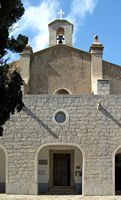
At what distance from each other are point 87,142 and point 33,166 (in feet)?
9.11

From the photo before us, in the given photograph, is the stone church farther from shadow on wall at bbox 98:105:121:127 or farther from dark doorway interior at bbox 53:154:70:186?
dark doorway interior at bbox 53:154:70:186

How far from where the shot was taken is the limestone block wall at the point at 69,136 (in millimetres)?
21688

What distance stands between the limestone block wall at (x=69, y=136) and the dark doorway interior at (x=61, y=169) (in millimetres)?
2781

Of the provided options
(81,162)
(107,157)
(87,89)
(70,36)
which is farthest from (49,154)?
(70,36)

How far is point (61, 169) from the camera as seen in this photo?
80.9 ft

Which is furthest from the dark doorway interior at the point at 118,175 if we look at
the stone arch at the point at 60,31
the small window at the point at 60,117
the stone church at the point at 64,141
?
the stone arch at the point at 60,31

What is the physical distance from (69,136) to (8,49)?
9.14 metres

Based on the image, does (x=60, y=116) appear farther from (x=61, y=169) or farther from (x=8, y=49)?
(x=8, y=49)

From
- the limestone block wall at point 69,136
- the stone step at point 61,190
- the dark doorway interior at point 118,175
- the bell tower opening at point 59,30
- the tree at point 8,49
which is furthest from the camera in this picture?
the bell tower opening at point 59,30

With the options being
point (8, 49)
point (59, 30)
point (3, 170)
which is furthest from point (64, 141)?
point (59, 30)

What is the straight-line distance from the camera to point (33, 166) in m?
21.8

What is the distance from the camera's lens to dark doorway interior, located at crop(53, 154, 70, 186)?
24.4m

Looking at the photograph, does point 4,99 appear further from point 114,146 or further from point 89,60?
point 89,60

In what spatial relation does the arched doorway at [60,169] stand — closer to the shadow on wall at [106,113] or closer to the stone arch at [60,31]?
the shadow on wall at [106,113]
